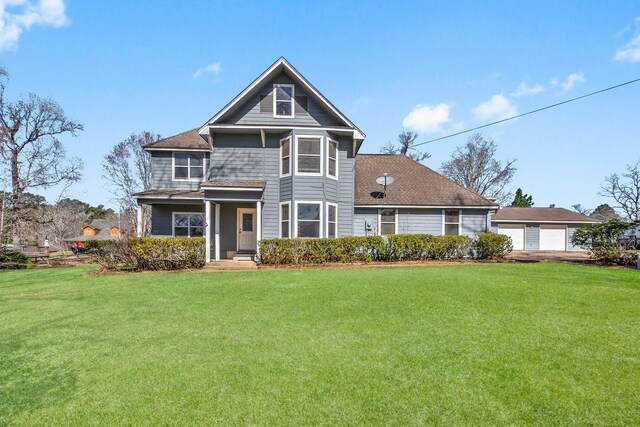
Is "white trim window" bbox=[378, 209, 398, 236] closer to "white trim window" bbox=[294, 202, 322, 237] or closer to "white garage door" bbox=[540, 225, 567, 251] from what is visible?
"white trim window" bbox=[294, 202, 322, 237]

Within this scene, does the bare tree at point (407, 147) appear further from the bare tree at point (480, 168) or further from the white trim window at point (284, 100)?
the white trim window at point (284, 100)

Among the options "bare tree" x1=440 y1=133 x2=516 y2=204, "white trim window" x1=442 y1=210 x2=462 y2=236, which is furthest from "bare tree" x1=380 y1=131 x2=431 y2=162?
"white trim window" x1=442 y1=210 x2=462 y2=236

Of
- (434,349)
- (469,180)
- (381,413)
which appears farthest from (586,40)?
(469,180)

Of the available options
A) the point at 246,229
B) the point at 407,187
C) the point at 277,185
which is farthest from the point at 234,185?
the point at 407,187

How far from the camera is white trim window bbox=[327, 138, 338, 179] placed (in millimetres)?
15086

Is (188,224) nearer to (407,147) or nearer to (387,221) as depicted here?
(387,221)

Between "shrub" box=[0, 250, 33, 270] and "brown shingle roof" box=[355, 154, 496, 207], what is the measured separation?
15.3 metres

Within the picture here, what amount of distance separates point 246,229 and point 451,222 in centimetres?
1026

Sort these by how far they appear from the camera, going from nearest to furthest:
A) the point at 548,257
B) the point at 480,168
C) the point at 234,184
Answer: the point at 234,184
the point at 548,257
the point at 480,168

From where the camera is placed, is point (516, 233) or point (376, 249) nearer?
point (376, 249)

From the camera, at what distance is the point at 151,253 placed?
39.2 feet

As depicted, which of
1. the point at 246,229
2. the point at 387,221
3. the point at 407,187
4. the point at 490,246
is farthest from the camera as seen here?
the point at 407,187

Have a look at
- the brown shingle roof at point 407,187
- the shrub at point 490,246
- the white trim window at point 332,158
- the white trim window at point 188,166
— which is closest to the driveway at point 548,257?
the shrub at point 490,246

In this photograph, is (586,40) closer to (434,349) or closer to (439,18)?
(439,18)
